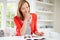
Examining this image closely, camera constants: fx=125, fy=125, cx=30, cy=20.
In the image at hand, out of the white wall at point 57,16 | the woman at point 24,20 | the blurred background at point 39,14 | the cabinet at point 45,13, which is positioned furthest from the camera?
the white wall at point 57,16

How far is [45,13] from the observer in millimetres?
4117

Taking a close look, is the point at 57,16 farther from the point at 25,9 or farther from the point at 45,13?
the point at 25,9

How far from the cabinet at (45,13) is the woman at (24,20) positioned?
38 cm

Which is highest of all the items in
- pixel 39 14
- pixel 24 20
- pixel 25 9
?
pixel 25 9

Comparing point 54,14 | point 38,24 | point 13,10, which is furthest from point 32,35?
point 54,14

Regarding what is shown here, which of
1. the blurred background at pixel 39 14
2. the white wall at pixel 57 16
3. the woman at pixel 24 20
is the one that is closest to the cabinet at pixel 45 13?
the blurred background at pixel 39 14

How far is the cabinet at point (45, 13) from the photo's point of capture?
3.81m

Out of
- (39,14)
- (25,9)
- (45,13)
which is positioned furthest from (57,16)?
(25,9)

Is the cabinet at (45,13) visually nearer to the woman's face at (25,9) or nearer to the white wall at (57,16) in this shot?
the white wall at (57,16)

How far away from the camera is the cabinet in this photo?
3.81m

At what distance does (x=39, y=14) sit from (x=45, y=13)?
0.34 m

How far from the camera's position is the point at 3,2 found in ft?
9.78

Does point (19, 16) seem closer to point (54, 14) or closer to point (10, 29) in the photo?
point (10, 29)

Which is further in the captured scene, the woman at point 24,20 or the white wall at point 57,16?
the white wall at point 57,16
